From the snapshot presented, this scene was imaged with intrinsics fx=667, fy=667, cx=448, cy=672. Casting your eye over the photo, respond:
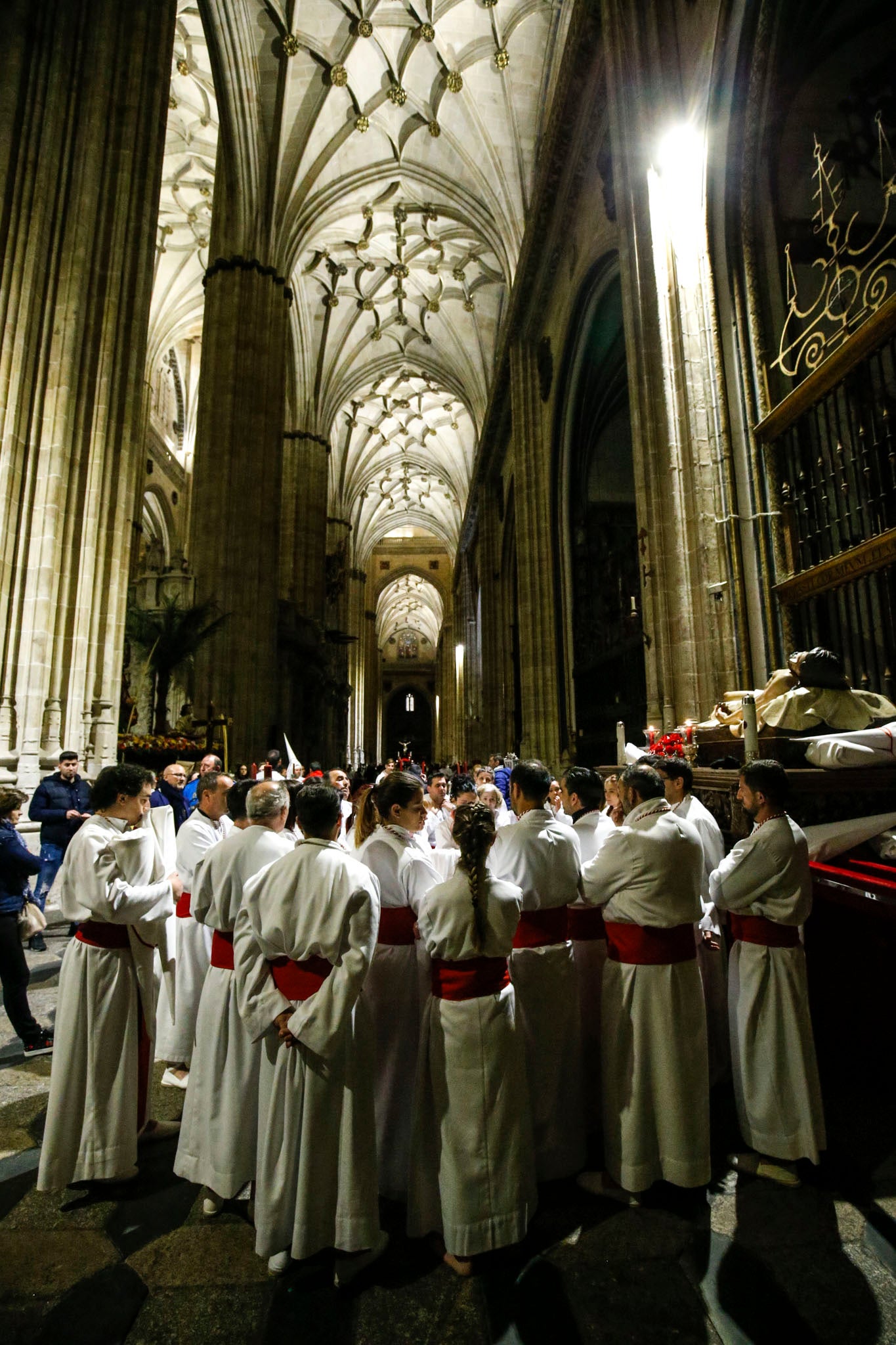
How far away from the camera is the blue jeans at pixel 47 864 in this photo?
16.8 feet

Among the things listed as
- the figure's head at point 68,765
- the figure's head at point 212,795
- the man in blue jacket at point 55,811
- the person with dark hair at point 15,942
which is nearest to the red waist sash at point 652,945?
the figure's head at point 212,795

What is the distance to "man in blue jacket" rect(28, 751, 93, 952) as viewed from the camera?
5008 mm

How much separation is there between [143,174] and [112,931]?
9324 millimetres

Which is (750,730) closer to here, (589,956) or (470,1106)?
(589,956)

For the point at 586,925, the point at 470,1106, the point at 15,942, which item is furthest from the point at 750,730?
the point at 15,942

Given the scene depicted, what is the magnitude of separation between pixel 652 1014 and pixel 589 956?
54 cm

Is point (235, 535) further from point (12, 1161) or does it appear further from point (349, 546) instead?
point (349, 546)

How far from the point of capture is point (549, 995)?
2.30 m

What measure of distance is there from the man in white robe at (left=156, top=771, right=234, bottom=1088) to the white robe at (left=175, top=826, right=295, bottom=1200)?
760 millimetres

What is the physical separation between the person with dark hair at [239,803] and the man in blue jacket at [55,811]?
2.86 m

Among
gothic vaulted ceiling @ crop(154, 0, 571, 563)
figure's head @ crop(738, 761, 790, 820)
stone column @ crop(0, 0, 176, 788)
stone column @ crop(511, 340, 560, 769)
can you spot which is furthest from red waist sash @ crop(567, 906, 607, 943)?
gothic vaulted ceiling @ crop(154, 0, 571, 563)

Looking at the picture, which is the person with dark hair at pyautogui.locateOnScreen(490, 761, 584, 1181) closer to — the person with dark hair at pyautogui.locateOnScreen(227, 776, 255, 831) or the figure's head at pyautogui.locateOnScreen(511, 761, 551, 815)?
the figure's head at pyautogui.locateOnScreen(511, 761, 551, 815)

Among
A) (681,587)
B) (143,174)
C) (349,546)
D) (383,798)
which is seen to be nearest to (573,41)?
(143,174)

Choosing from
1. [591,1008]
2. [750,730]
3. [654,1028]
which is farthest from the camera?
[750,730]
